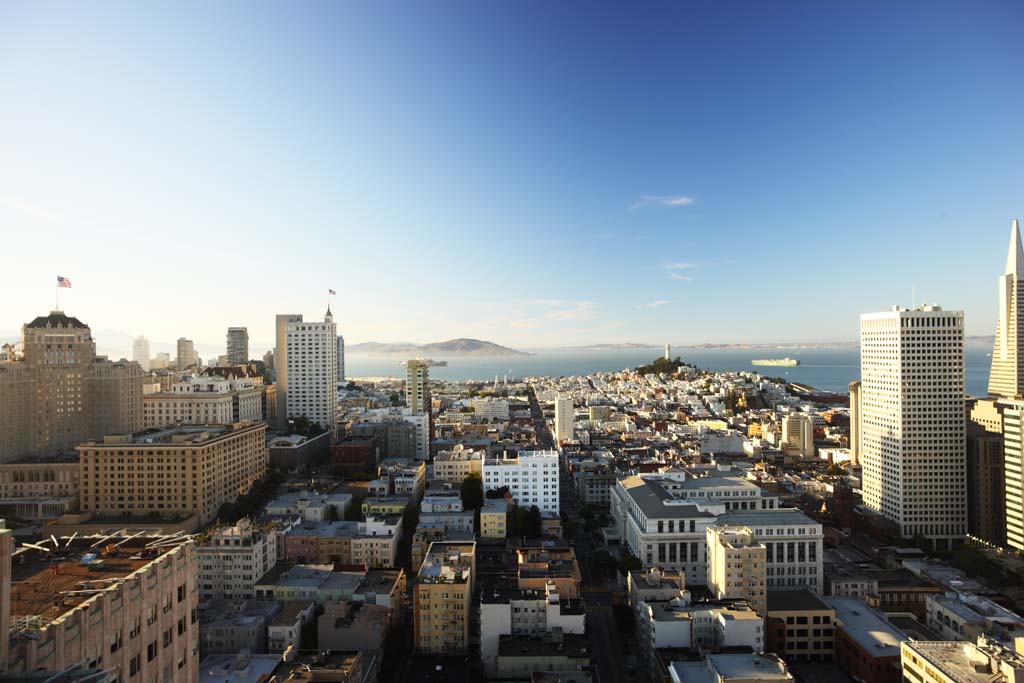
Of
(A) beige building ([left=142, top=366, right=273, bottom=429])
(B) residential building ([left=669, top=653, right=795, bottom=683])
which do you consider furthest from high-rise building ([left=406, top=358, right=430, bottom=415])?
(B) residential building ([left=669, top=653, right=795, bottom=683])

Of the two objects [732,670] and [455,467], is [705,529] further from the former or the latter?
[455,467]

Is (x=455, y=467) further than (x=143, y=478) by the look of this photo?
Yes

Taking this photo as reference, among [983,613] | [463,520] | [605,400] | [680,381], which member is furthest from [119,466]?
[680,381]

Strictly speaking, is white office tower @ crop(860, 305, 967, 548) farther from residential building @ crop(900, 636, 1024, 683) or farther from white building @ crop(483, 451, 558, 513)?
residential building @ crop(900, 636, 1024, 683)

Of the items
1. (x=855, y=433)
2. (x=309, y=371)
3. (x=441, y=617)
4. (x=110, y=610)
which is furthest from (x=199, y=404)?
(x=855, y=433)

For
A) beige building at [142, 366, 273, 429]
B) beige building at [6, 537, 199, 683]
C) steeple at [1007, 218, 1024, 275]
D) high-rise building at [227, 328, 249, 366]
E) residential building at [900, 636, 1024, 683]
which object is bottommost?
residential building at [900, 636, 1024, 683]

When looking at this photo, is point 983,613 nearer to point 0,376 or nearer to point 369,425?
point 369,425

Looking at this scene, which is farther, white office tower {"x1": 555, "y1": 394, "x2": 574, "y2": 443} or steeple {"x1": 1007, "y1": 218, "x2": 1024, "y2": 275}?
white office tower {"x1": 555, "y1": 394, "x2": 574, "y2": 443}
